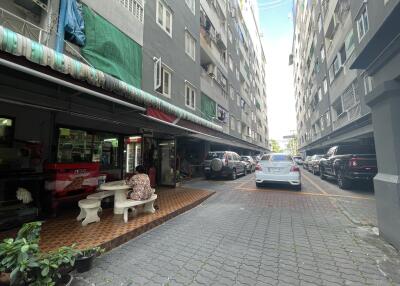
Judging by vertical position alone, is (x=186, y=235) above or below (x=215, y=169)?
below

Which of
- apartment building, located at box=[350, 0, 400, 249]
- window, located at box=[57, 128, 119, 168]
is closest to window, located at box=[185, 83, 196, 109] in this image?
window, located at box=[57, 128, 119, 168]

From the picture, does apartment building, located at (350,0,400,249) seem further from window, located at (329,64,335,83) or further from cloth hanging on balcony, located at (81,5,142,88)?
window, located at (329,64,335,83)

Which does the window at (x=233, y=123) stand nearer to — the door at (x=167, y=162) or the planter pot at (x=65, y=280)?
the door at (x=167, y=162)

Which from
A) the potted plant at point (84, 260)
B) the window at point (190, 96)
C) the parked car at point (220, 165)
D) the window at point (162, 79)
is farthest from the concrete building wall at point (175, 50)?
the potted plant at point (84, 260)

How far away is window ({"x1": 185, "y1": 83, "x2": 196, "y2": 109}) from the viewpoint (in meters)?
14.3

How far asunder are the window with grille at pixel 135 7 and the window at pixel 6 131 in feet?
20.3

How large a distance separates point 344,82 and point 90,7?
16446 millimetres

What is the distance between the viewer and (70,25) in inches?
253

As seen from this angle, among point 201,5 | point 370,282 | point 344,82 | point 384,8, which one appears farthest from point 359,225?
point 201,5

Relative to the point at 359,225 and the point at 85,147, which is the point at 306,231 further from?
the point at 85,147

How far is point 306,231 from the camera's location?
5254 mm

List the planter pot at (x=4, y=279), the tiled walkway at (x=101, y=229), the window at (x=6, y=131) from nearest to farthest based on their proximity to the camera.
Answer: the planter pot at (x=4, y=279) → the tiled walkway at (x=101, y=229) → the window at (x=6, y=131)

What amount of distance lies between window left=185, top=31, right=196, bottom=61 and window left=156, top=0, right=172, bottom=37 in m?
2.21

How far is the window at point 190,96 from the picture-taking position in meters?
14.3
